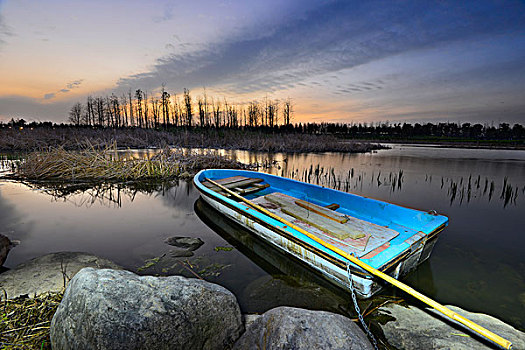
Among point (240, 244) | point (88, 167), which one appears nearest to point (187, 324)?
point (240, 244)

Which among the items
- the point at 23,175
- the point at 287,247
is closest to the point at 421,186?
the point at 287,247

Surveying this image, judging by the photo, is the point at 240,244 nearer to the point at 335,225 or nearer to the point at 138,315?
the point at 335,225

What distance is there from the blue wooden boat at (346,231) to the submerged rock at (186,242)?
2.95 feet

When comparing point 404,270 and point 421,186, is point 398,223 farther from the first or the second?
point 421,186

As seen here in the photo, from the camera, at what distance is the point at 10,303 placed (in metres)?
2.40

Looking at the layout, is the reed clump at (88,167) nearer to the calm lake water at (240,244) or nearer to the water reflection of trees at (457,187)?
the calm lake water at (240,244)

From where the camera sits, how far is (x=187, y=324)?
190cm

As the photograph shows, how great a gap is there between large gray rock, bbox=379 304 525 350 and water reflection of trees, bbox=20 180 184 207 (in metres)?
7.20

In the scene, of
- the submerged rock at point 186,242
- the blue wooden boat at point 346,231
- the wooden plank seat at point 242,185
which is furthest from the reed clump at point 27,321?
the wooden plank seat at point 242,185

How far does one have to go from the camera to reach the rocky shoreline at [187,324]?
1.70 m

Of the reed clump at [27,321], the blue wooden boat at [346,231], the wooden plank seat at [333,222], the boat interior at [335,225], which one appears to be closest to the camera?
the reed clump at [27,321]

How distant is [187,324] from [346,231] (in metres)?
2.95

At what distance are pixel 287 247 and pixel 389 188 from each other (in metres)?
7.55

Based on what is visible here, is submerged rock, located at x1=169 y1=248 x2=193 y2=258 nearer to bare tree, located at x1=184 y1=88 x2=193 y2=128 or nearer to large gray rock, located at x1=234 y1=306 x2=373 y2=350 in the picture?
large gray rock, located at x1=234 y1=306 x2=373 y2=350
